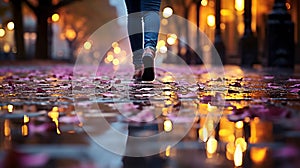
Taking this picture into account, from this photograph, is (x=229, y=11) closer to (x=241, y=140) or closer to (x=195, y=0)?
(x=195, y=0)

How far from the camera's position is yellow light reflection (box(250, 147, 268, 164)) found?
2008mm

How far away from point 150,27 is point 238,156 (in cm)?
449

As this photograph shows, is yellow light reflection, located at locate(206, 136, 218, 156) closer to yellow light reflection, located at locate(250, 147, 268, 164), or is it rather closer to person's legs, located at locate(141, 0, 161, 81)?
yellow light reflection, located at locate(250, 147, 268, 164)

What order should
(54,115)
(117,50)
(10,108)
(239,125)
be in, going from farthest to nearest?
1. (117,50)
2. (10,108)
3. (54,115)
4. (239,125)

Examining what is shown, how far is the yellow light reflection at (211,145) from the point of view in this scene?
2.20 meters

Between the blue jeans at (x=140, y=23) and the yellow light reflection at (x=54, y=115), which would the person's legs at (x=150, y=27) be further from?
the yellow light reflection at (x=54, y=115)

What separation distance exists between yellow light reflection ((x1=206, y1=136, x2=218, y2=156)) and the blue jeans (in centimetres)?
395

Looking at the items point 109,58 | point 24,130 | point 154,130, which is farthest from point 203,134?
point 109,58

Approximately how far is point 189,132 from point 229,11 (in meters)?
34.1

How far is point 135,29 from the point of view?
7066mm

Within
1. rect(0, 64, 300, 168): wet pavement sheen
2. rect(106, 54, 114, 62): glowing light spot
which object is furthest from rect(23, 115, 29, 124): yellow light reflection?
rect(106, 54, 114, 62): glowing light spot

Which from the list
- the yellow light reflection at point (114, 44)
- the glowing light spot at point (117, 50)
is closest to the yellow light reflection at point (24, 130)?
the yellow light reflection at point (114, 44)

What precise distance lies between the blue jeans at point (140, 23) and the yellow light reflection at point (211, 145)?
3945 mm

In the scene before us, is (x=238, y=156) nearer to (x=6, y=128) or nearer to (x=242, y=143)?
(x=242, y=143)
